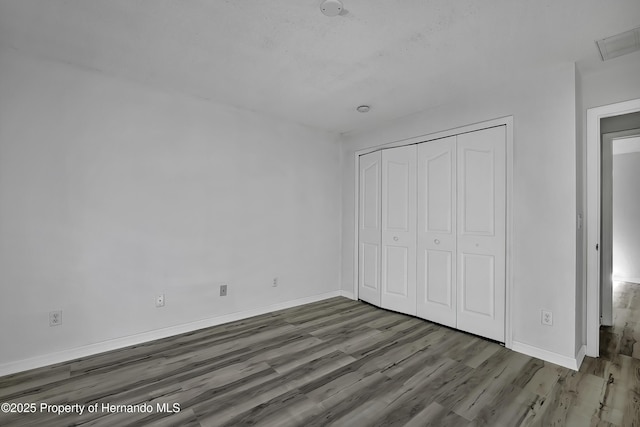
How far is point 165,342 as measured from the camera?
2.85 meters

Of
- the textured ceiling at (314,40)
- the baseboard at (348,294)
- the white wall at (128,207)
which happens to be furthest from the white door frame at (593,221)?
the white wall at (128,207)

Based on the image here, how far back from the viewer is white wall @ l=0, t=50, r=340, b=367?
7.61 feet

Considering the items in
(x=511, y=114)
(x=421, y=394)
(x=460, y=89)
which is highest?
(x=460, y=89)

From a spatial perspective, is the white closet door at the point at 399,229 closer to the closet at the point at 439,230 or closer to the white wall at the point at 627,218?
the closet at the point at 439,230

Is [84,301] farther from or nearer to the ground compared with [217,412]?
farther from the ground

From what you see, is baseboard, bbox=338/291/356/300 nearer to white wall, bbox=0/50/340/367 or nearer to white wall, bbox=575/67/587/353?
white wall, bbox=0/50/340/367

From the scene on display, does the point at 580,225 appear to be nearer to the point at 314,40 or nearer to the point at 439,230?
the point at 439,230

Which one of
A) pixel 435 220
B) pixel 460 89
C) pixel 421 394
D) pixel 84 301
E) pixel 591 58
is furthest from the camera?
pixel 435 220

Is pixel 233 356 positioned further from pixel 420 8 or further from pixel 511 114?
pixel 511 114

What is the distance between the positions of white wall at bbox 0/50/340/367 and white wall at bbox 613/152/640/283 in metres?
6.23

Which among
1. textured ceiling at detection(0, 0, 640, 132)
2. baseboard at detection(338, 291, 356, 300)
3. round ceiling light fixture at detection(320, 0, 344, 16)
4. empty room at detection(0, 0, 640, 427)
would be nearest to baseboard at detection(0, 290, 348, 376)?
empty room at detection(0, 0, 640, 427)

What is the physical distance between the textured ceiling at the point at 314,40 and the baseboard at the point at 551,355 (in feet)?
7.75

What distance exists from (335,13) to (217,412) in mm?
2521

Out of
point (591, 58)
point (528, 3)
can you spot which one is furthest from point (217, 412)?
point (591, 58)
